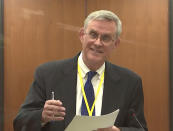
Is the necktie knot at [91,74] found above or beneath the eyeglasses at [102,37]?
beneath

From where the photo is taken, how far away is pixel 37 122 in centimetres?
177

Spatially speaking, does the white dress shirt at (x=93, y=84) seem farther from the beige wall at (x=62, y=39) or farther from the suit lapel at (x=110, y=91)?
the beige wall at (x=62, y=39)

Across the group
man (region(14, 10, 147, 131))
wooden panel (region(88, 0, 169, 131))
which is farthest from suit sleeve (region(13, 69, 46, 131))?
wooden panel (region(88, 0, 169, 131))

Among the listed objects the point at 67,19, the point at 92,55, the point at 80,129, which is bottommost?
the point at 80,129

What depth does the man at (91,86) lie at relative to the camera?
190 cm

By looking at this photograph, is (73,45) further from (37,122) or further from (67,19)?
(37,122)

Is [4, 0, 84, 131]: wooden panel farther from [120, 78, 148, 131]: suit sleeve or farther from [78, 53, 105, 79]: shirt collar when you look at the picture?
[120, 78, 148, 131]: suit sleeve

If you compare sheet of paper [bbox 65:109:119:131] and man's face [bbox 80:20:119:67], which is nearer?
sheet of paper [bbox 65:109:119:131]

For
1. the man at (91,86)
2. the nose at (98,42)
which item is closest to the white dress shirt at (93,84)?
the man at (91,86)

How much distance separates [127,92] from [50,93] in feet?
1.80

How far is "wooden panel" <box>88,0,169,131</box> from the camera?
3455 mm

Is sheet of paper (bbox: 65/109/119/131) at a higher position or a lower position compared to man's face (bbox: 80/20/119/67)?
lower

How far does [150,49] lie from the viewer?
349cm

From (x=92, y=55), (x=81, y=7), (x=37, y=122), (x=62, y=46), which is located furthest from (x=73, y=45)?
(x=37, y=122)
